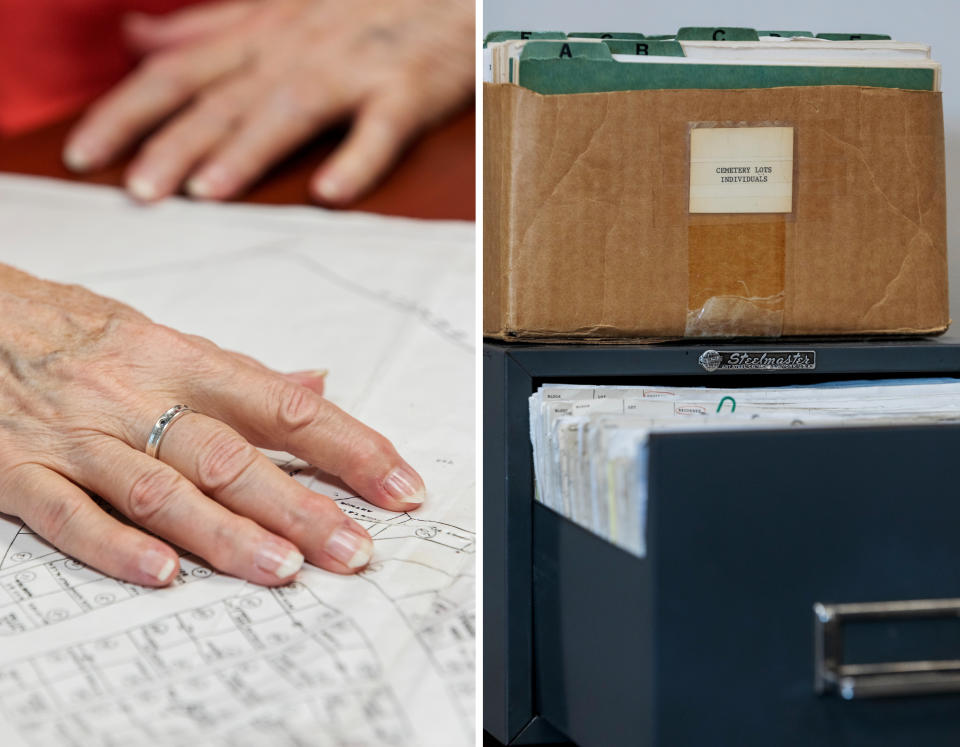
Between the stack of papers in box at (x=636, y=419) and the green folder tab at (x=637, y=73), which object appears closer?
the stack of papers in box at (x=636, y=419)

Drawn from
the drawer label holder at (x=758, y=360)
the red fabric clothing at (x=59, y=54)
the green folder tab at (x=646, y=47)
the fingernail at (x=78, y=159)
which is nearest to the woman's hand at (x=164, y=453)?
the drawer label holder at (x=758, y=360)

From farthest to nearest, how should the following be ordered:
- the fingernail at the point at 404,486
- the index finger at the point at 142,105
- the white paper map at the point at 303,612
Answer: the index finger at the point at 142,105 < the fingernail at the point at 404,486 < the white paper map at the point at 303,612

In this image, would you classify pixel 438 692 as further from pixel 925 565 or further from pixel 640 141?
pixel 640 141

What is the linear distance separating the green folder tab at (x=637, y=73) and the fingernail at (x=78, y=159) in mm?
932

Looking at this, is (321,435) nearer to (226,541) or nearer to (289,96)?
(226,541)

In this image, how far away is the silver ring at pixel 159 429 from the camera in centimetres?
70

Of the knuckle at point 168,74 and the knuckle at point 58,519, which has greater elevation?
the knuckle at point 168,74

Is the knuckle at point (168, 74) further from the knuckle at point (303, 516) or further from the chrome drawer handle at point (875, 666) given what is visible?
the chrome drawer handle at point (875, 666)

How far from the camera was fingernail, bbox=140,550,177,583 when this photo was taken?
24.3 inches

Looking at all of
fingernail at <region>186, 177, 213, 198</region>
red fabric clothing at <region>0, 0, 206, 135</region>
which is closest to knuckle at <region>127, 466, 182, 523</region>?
fingernail at <region>186, 177, 213, 198</region>

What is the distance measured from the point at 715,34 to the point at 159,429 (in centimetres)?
53

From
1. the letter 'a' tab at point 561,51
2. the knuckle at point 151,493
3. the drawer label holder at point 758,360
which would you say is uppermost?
the letter 'a' tab at point 561,51

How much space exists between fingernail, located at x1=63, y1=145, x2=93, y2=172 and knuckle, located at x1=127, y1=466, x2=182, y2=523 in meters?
0.94

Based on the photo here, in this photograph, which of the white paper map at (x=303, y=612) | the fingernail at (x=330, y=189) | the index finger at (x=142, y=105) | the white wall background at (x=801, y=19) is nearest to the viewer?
the white paper map at (x=303, y=612)
